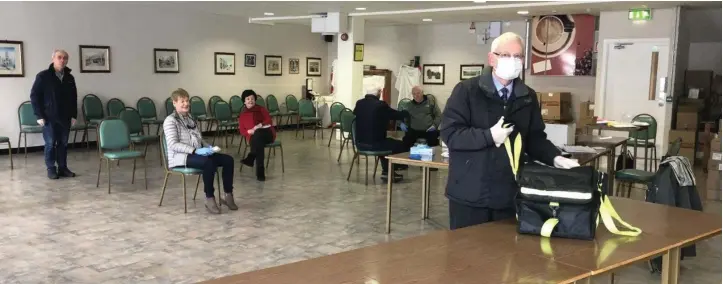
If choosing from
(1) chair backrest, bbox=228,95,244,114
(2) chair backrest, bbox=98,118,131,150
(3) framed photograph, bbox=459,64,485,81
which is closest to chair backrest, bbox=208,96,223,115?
(1) chair backrest, bbox=228,95,244,114

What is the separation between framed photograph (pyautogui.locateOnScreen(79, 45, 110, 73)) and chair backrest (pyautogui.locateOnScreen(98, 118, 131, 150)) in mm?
4076

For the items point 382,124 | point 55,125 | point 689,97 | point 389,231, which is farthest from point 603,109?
point 55,125

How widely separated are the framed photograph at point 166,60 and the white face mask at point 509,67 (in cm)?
995

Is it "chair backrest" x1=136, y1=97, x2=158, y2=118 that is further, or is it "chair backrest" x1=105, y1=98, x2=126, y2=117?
"chair backrest" x1=136, y1=97, x2=158, y2=118

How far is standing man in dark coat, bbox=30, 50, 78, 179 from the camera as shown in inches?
305

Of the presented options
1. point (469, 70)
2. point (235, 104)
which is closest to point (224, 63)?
point (235, 104)

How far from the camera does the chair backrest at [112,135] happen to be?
7.03 meters

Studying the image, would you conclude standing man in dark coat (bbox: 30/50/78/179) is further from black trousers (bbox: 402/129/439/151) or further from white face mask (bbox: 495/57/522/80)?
white face mask (bbox: 495/57/522/80)

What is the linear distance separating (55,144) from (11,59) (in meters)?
2.82

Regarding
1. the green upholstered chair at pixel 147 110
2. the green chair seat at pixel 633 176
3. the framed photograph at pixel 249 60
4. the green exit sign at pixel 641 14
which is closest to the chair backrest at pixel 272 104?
the framed photograph at pixel 249 60

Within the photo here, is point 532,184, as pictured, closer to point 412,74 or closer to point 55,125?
point 55,125

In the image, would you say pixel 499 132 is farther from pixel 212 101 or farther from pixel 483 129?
pixel 212 101

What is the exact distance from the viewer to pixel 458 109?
9.52 ft

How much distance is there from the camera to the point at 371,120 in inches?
297
